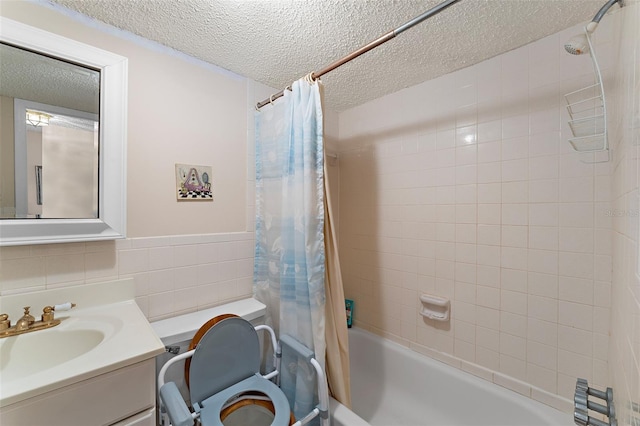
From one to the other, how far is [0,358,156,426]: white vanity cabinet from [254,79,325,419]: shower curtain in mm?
652

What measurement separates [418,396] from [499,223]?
123cm

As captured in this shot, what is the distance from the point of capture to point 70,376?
69 cm

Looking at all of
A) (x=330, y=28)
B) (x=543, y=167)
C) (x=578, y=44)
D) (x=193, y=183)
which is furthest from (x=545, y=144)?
(x=193, y=183)

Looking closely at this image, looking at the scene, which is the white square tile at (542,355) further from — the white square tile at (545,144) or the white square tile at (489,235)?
the white square tile at (545,144)

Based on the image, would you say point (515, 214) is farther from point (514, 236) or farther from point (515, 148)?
point (515, 148)

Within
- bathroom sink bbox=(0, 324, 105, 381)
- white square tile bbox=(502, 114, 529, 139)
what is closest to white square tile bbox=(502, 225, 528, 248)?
white square tile bbox=(502, 114, 529, 139)

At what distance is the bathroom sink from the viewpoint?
85 cm

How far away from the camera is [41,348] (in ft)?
3.05

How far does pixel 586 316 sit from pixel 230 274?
1.83 metres

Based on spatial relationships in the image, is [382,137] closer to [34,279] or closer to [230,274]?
[230,274]

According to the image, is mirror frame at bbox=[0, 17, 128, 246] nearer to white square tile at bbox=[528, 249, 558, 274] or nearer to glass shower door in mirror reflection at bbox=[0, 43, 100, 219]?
glass shower door in mirror reflection at bbox=[0, 43, 100, 219]

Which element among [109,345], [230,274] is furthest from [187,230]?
[109,345]

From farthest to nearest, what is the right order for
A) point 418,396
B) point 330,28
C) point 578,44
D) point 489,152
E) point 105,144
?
1. point 418,396
2. point 489,152
3. point 330,28
4. point 105,144
5. point 578,44

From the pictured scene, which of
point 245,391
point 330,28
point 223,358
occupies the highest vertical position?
point 330,28
